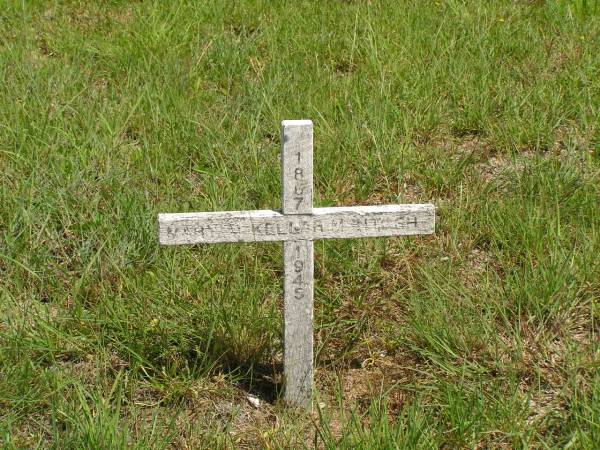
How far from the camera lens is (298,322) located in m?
2.60

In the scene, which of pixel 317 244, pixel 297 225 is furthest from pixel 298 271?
pixel 317 244

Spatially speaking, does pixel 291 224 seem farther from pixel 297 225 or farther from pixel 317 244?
pixel 317 244

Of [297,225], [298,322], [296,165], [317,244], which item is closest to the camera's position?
[296,165]

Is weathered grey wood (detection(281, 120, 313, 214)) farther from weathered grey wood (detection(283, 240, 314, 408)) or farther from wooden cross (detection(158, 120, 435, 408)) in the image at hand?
weathered grey wood (detection(283, 240, 314, 408))

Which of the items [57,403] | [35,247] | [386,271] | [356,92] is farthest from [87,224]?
[356,92]

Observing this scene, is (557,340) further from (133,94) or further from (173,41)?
(173,41)

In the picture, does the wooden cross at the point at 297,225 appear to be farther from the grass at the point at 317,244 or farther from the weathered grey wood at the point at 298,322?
the grass at the point at 317,244

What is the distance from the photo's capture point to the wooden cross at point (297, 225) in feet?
7.85

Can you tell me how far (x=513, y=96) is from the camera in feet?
14.1

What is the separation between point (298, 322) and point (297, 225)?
330mm

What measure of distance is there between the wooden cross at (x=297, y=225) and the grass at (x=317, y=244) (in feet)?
0.93

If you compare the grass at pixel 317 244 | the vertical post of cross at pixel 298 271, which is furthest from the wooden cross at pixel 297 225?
the grass at pixel 317 244

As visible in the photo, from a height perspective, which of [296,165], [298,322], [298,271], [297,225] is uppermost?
[296,165]

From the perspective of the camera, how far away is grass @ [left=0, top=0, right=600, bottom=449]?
2.58 m
